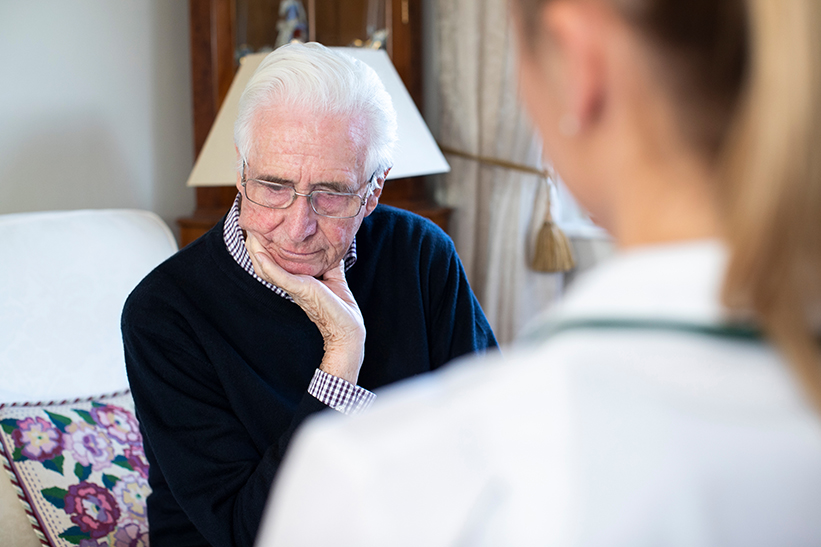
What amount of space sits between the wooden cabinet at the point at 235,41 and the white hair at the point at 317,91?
1.13m

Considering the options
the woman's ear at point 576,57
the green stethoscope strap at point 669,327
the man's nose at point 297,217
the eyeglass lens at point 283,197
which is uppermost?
the woman's ear at point 576,57

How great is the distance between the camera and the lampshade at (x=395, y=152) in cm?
209

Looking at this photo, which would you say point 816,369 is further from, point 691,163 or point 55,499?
point 55,499

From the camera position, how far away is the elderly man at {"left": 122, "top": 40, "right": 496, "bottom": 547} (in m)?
1.13

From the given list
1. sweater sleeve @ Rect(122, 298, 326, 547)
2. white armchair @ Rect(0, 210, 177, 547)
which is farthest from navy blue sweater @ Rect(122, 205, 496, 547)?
white armchair @ Rect(0, 210, 177, 547)

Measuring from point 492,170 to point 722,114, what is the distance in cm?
238

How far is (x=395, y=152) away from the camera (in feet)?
6.67

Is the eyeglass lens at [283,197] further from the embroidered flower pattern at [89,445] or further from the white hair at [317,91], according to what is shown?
the embroidered flower pattern at [89,445]

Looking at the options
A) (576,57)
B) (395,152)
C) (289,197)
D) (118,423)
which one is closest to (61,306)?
(118,423)

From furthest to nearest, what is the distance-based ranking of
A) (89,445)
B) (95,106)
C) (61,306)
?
(95,106), (61,306), (89,445)

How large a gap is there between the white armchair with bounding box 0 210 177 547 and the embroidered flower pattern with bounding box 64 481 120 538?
0.04m

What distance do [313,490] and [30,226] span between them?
1.46 meters

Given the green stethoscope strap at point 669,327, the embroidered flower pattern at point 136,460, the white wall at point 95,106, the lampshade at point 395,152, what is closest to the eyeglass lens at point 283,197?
the embroidered flower pattern at point 136,460

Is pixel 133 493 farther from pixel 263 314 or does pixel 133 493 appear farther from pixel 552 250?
pixel 552 250
